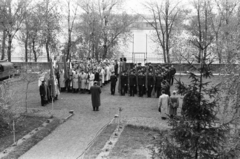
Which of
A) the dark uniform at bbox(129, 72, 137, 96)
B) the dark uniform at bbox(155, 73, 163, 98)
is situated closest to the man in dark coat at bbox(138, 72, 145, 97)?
the dark uniform at bbox(129, 72, 137, 96)

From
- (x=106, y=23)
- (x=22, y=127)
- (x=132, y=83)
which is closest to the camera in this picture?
(x=22, y=127)

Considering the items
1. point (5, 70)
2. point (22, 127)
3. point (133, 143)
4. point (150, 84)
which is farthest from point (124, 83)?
point (133, 143)

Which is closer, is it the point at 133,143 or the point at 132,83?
the point at 133,143

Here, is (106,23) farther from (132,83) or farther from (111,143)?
(111,143)

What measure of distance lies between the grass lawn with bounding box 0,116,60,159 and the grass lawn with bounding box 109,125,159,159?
9.14ft

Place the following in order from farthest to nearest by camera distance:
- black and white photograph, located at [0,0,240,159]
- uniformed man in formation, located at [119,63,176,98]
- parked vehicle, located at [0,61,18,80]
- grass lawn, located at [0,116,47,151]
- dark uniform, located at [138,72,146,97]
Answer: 1. parked vehicle, located at [0,61,18,80]
2. dark uniform, located at [138,72,146,97]
3. uniformed man in formation, located at [119,63,176,98]
4. grass lawn, located at [0,116,47,151]
5. black and white photograph, located at [0,0,240,159]

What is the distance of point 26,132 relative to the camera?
38.0 feet

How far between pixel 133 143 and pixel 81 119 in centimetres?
384

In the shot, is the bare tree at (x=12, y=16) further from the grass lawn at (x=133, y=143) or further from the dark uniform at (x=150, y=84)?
the grass lawn at (x=133, y=143)

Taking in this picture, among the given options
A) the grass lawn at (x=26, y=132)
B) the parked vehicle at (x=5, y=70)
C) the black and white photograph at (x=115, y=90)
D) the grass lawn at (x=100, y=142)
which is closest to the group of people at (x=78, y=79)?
the black and white photograph at (x=115, y=90)

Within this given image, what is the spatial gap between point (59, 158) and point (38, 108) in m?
7.06

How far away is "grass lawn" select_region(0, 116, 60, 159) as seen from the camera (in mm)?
9758

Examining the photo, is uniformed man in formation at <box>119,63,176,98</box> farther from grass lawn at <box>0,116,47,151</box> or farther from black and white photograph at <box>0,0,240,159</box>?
grass lawn at <box>0,116,47,151</box>

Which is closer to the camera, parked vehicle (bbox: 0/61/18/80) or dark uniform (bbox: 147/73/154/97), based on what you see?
dark uniform (bbox: 147/73/154/97)
